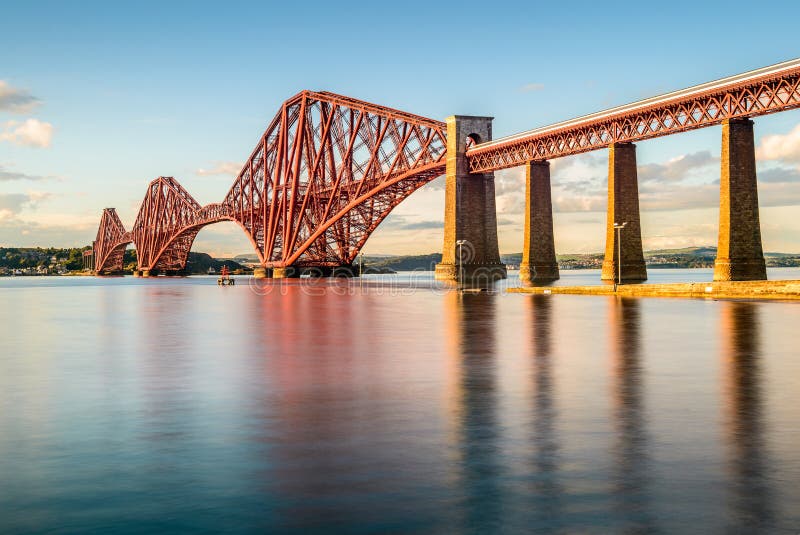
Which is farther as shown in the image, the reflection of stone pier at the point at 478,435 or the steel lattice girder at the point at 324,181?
the steel lattice girder at the point at 324,181

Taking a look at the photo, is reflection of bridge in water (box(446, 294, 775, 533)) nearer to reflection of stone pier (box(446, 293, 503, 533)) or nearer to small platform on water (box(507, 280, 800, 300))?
reflection of stone pier (box(446, 293, 503, 533))

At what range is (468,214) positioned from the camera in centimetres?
10031

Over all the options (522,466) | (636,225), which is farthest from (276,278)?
(522,466)

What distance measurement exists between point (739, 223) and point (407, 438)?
54.0 metres

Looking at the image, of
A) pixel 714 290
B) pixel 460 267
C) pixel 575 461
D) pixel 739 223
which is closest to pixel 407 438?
pixel 575 461

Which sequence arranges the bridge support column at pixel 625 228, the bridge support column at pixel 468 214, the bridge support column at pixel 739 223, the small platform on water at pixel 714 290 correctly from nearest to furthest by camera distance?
the small platform on water at pixel 714 290, the bridge support column at pixel 739 223, the bridge support column at pixel 625 228, the bridge support column at pixel 468 214

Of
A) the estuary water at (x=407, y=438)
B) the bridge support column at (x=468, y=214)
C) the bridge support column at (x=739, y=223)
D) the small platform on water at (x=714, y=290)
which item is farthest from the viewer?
the bridge support column at (x=468, y=214)

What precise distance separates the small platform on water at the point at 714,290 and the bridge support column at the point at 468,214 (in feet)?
91.4

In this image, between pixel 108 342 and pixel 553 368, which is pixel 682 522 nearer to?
pixel 553 368

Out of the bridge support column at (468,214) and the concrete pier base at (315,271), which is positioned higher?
the bridge support column at (468,214)

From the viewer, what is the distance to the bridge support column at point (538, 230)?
290 feet

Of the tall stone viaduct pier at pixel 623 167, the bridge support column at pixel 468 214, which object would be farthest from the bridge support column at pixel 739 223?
the bridge support column at pixel 468 214

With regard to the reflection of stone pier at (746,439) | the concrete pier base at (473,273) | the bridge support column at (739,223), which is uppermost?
the bridge support column at (739,223)

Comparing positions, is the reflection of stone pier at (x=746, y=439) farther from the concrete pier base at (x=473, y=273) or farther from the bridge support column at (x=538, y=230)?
the concrete pier base at (x=473, y=273)
